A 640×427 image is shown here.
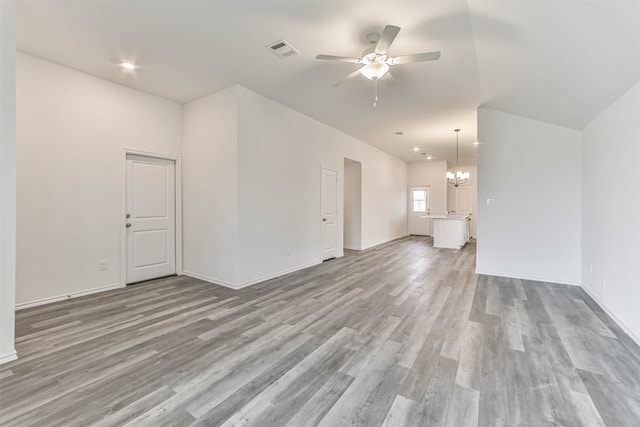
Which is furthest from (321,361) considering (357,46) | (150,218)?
(150,218)

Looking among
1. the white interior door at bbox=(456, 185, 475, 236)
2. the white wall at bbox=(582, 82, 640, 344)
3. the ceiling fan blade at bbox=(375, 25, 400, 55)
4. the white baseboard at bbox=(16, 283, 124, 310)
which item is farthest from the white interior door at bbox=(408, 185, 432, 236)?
the white baseboard at bbox=(16, 283, 124, 310)

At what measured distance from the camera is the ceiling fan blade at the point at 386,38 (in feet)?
7.38

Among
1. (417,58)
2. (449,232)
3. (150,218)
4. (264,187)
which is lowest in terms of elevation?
(449,232)

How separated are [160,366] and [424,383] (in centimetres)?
195

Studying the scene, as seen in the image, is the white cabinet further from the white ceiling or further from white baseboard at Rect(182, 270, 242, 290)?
white baseboard at Rect(182, 270, 242, 290)

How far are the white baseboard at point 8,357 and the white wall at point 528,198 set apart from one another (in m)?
5.89

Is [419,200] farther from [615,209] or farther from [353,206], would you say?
[615,209]

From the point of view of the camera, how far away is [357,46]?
2.97 m

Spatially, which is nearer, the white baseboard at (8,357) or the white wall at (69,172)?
the white baseboard at (8,357)

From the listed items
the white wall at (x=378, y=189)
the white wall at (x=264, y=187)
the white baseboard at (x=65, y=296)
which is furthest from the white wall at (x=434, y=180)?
the white baseboard at (x=65, y=296)

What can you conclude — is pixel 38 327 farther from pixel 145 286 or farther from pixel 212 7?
pixel 212 7

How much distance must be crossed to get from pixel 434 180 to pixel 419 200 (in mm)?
937

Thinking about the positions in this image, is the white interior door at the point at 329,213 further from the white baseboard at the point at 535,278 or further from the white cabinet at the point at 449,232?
the white cabinet at the point at 449,232

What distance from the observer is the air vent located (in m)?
2.95
